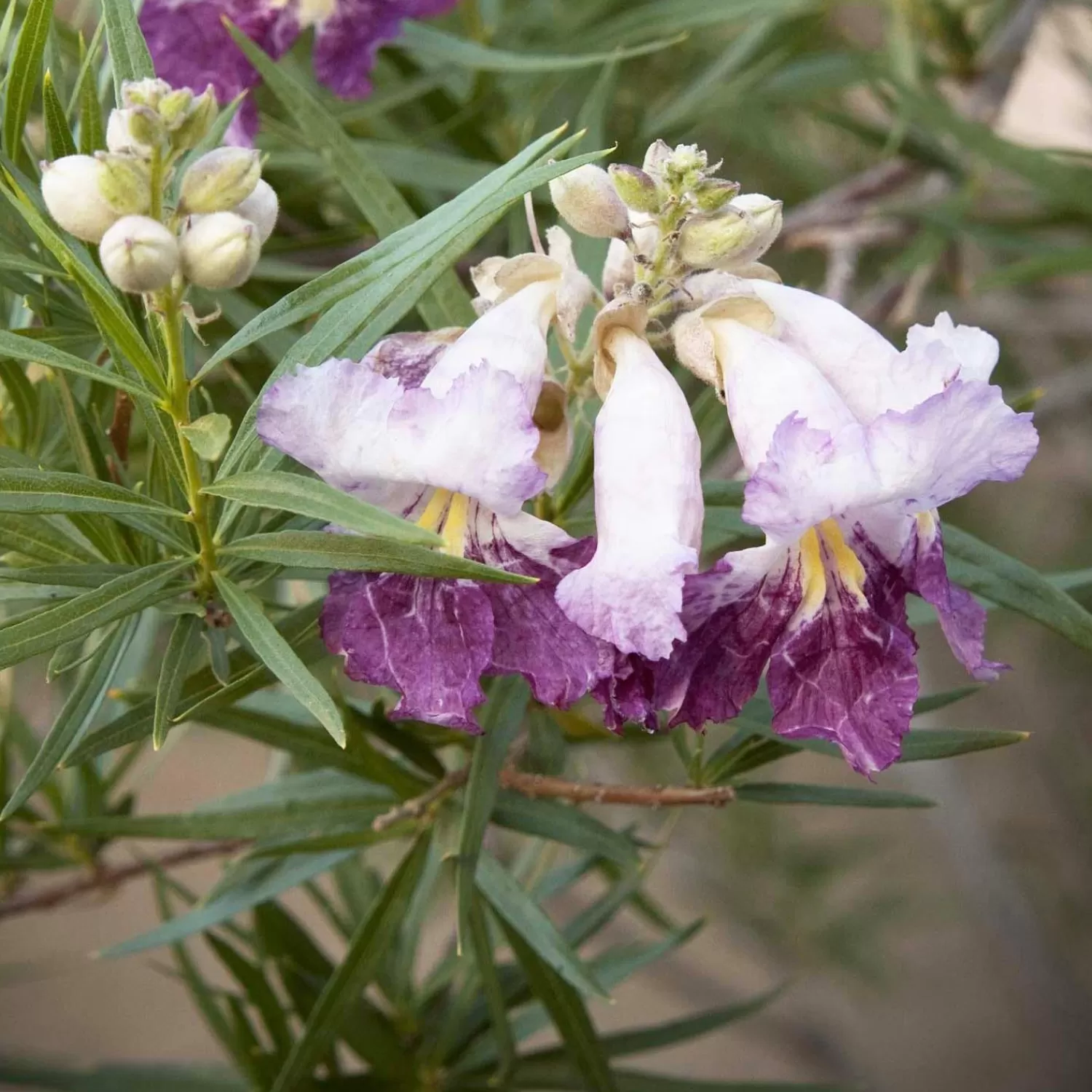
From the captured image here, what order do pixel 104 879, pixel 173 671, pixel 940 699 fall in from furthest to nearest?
pixel 104 879, pixel 940 699, pixel 173 671

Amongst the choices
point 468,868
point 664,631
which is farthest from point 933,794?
point 664,631

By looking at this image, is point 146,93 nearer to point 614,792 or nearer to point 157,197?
point 157,197

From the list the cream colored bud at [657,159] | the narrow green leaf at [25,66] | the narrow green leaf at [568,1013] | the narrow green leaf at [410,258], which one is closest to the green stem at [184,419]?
the narrow green leaf at [410,258]

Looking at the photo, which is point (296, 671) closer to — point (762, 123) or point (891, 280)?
point (891, 280)

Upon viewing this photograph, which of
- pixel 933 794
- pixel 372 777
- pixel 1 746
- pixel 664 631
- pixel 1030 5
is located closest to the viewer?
pixel 664 631

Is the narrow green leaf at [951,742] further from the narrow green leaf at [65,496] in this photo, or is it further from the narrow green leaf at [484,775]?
the narrow green leaf at [65,496]

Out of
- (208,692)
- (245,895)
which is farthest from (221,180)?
(245,895)
